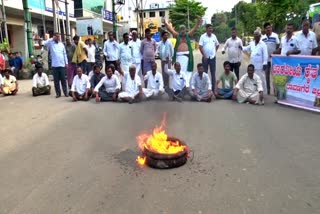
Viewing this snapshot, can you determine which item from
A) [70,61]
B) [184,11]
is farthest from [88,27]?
[184,11]

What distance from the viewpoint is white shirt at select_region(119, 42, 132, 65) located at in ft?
35.3

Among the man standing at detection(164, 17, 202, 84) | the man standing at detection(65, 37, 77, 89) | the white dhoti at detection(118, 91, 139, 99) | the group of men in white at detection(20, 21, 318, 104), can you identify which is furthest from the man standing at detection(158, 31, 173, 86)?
the man standing at detection(65, 37, 77, 89)

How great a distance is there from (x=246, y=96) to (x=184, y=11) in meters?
61.5

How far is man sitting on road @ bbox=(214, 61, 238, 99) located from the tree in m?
58.0

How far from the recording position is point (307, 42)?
8727 millimetres

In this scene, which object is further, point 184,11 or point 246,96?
point 184,11

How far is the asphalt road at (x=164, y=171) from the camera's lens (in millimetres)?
3727

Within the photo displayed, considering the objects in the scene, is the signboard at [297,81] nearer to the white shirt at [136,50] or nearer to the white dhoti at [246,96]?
the white dhoti at [246,96]

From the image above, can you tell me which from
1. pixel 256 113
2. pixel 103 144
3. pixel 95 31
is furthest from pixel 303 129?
pixel 95 31

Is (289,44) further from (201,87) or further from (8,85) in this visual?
(8,85)

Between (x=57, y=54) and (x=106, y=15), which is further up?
(x=106, y=15)

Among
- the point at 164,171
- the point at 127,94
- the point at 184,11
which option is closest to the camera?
the point at 164,171

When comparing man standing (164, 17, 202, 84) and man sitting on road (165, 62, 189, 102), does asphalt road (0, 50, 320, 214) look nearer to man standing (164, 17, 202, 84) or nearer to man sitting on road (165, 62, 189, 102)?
man sitting on road (165, 62, 189, 102)

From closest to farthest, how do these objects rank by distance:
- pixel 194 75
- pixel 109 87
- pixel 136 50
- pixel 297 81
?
pixel 297 81 < pixel 194 75 < pixel 109 87 < pixel 136 50
